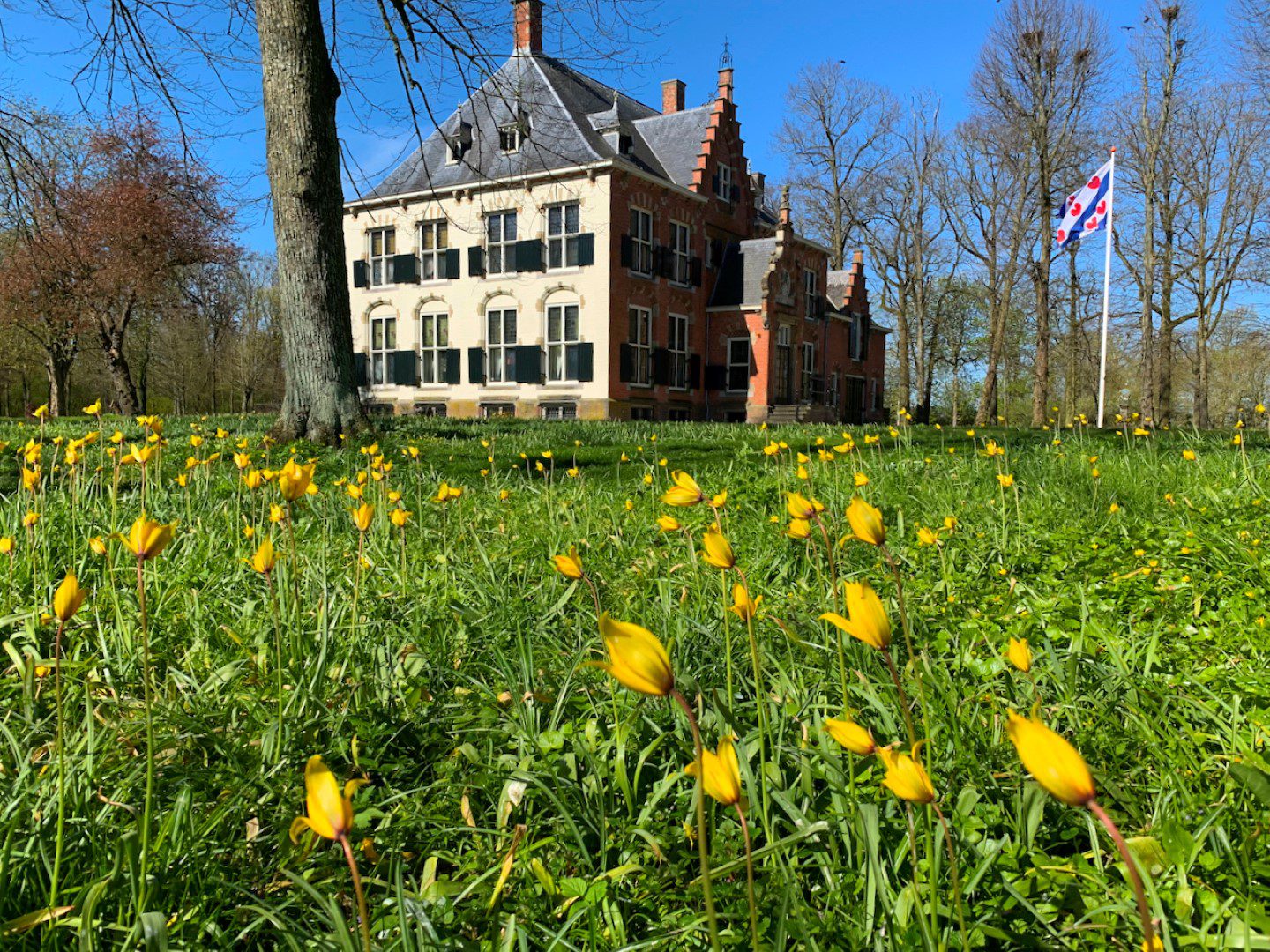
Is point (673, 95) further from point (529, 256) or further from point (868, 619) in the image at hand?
point (868, 619)

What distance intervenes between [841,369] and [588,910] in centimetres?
3122

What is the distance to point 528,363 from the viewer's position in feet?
74.8

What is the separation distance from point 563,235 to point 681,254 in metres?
3.80

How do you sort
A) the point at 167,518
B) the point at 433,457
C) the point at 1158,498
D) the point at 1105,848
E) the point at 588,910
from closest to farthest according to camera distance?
the point at 588,910 < the point at 1105,848 < the point at 167,518 < the point at 1158,498 < the point at 433,457

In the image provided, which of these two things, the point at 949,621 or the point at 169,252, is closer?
the point at 949,621

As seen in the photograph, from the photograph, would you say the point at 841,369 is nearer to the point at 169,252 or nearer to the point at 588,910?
the point at 169,252

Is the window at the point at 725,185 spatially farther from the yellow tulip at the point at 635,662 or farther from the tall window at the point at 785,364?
the yellow tulip at the point at 635,662

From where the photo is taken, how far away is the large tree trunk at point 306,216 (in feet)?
24.6

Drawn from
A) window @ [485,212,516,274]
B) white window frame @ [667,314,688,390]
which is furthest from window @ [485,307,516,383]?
white window frame @ [667,314,688,390]

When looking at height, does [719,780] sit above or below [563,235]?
below

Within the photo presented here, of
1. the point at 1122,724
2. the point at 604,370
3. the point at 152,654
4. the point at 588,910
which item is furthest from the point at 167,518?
the point at 604,370

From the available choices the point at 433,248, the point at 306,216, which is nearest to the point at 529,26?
the point at 433,248

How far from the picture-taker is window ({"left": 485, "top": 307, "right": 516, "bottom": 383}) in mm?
23266

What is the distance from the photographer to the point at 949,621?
233cm
